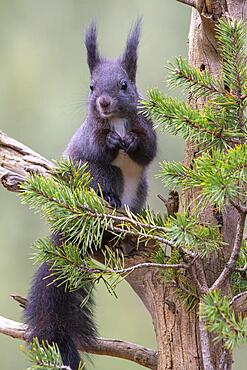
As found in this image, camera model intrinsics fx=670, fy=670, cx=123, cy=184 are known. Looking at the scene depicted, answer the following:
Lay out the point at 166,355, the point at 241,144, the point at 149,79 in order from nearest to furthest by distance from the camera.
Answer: the point at 241,144
the point at 166,355
the point at 149,79

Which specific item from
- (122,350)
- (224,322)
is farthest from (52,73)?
(224,322)

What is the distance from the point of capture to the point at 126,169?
1.73 metres

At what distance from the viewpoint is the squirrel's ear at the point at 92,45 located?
5.48ft

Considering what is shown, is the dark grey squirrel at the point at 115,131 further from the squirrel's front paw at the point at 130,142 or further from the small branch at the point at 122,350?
the small branch at the point at 122,350

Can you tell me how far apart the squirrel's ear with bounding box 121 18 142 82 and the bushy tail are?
0.57 m

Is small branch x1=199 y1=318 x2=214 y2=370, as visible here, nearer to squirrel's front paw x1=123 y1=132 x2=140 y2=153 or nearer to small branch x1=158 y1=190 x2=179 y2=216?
small branch x1=158 y1=190 x2=179 y2=216

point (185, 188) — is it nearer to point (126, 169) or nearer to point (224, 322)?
point (224, 322)

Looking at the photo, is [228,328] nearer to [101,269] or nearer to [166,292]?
[101,269]

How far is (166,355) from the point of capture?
1.31m

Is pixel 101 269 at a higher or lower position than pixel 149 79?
lower

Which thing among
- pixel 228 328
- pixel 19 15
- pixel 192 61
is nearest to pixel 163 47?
pixel 19 15

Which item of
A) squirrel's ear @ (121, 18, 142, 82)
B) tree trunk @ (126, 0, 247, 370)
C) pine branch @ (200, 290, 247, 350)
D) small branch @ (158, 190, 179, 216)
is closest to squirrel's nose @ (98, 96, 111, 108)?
squirrel's ear @ (121, 18, 142, 82)

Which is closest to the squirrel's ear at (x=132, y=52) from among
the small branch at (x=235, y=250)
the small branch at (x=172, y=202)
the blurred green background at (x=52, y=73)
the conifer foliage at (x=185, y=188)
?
the small branch at (x=172, y=202)

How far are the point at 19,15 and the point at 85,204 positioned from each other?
2.24 metres
